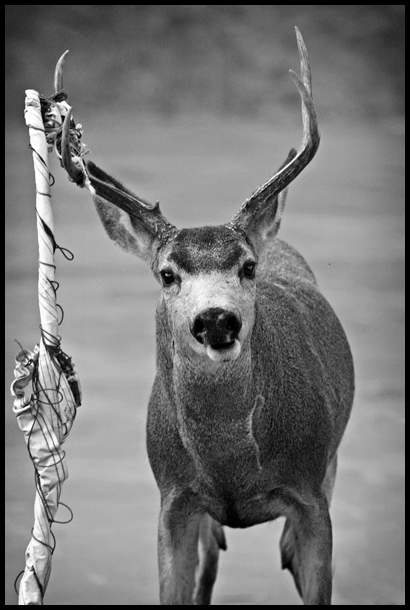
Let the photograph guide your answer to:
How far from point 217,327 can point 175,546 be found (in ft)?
5.07

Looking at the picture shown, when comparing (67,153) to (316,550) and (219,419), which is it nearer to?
(219,419)

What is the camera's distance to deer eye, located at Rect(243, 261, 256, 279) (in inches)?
253

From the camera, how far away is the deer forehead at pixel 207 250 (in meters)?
6.26

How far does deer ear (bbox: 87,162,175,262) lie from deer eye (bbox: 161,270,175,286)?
0.25m

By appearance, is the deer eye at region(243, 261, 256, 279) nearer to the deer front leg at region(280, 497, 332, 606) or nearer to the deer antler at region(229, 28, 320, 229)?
the deer antler at region(229, 28, 320, 229)

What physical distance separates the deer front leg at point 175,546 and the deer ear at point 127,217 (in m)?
1.25

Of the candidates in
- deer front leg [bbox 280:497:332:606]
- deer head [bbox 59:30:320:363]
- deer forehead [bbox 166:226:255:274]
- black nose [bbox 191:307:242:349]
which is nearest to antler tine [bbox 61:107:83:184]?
deer head [bbox 59:30:320:363]

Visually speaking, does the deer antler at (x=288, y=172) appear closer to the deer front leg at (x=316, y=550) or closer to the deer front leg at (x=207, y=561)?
the deer front leg at (x=316, y=550)

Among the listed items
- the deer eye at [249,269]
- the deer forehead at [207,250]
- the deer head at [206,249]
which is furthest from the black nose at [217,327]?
the deer eye at [249,269]

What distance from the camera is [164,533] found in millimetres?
6961

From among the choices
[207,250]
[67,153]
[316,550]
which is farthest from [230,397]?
[67,153]

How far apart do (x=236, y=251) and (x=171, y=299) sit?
0.38m

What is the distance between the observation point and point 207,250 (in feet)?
20.7

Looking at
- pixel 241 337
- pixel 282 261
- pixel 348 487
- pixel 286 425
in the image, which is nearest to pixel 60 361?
pixel 241 337
